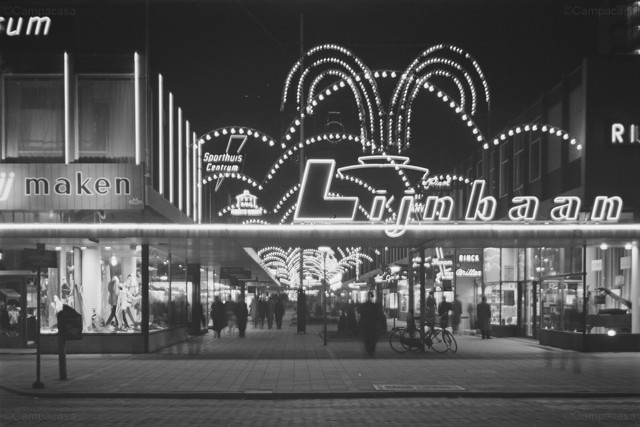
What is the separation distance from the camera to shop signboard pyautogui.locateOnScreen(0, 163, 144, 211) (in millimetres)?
25078

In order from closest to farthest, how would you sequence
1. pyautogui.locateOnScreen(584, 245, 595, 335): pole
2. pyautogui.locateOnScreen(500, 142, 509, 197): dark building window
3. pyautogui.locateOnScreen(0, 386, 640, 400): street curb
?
pyautogui.locateOnScreen(0, 386, 640, 400): street curb, pyautogui.locateOnScreen(584, 245, 595, 335): pole, pyautogui.locateOnScreen(500, 142, 509, 197): dark building window

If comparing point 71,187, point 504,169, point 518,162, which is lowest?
point 71,187

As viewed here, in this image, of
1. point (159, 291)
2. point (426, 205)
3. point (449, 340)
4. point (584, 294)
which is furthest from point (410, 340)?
point (159, 291)

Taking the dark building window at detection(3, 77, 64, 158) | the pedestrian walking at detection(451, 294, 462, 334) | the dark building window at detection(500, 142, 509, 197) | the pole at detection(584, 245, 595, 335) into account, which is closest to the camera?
the dark building window at detection(3, 77, 64, 158)

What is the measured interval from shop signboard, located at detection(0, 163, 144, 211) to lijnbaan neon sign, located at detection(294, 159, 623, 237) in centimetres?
486

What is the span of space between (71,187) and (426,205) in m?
10.2

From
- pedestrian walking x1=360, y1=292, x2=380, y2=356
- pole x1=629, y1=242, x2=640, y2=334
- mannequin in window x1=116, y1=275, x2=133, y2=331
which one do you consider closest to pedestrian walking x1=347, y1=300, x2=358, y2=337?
pedestrian walking x1=360, y1=292, x2=380, y2=356

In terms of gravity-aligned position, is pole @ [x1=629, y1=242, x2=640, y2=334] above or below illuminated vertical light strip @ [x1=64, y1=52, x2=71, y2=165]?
below

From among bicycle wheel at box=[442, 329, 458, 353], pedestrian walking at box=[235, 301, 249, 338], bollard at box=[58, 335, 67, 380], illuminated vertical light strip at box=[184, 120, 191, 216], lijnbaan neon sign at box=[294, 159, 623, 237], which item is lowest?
pedestrian walking at box=[235, 301, 249, 338]

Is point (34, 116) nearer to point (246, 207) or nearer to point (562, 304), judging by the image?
point (246, 207)

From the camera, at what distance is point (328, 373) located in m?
20.5

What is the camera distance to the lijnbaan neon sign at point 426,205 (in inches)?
981

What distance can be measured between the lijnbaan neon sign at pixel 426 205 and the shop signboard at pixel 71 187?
4.86 metres

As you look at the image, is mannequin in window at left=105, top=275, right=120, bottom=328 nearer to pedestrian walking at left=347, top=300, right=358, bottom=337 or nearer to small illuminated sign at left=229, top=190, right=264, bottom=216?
small illuminated sign at left=229, top=190, right=264, bottom=216
